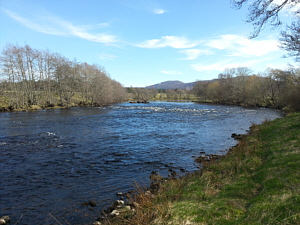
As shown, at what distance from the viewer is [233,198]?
5.40 metres

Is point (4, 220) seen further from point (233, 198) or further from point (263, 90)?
point (263, 90)

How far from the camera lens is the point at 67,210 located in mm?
6652

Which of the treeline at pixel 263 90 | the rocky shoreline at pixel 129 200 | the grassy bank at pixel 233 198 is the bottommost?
the rocky shoreline at pixel 129 200

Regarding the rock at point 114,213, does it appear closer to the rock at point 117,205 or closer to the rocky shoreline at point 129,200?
the rocky shoreline at point 129,200

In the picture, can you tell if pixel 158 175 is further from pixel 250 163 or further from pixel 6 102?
pixel 6 102

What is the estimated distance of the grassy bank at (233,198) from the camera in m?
4.17

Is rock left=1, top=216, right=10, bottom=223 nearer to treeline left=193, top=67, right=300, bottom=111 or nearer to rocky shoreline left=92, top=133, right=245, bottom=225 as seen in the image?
rocky shoreline left=92, top=133, right=245, bottom=225

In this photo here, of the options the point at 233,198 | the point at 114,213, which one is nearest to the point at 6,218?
the point at 114,213

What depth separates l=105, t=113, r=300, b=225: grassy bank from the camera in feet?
13.7

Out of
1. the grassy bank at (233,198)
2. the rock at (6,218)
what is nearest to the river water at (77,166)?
the rock at (6,218)

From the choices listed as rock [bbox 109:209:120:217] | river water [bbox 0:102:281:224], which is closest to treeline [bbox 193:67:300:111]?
river water [bbox 0:102:281:224]

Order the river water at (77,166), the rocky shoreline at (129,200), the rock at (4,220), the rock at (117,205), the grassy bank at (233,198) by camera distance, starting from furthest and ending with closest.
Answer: the river water at (77,166)
the rock at (117,205)
the rocky shoreline at (129,200)
the rock at (4,220)
the grassy bank at (233,198)

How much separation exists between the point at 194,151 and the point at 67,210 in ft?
31.2

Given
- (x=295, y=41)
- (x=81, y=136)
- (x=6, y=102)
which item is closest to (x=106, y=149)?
(x=81, y=136)
